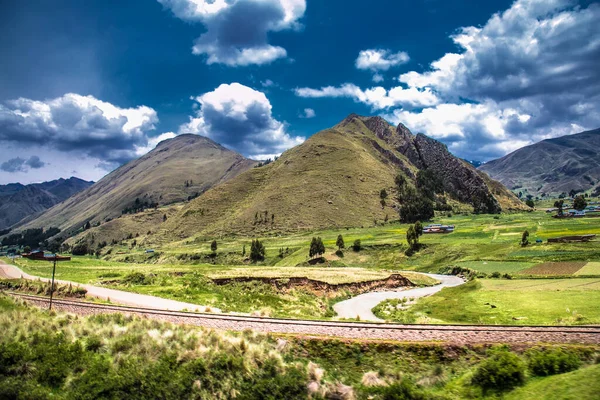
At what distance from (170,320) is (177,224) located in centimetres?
18290

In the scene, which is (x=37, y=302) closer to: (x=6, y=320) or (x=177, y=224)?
(x=6, y=320)

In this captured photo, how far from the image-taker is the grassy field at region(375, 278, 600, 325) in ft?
91.7

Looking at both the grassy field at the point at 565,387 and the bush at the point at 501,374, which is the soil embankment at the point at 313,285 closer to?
the bush at the point at 501,374

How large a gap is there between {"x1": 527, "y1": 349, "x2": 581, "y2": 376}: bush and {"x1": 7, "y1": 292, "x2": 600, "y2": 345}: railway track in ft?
6.80

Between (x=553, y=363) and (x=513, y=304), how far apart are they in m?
20.9

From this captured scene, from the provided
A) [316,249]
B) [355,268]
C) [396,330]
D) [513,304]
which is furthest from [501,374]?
[316,249]

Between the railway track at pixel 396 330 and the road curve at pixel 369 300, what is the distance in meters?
15.5

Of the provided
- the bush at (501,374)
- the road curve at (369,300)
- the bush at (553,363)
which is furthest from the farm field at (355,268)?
the bush at (501,374)

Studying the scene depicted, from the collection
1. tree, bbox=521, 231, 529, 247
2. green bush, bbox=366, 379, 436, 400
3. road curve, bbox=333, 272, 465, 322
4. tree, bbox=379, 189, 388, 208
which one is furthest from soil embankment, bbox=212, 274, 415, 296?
tree, bbox=379, 189, 388, 208

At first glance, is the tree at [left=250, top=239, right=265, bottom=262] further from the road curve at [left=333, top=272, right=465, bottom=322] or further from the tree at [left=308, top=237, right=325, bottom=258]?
the road curve at [left=333, top=272, right=465, bottom=322]

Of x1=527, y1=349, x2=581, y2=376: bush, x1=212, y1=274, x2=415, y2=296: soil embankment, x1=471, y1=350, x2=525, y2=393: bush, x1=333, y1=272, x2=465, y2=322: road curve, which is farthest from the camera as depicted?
x1=212, y1=274, x2=415, y2=296: soil embankment

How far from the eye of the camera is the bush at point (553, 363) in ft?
50.8

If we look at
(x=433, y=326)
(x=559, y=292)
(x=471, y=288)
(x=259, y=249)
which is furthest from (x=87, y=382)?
(x=259, y=249)

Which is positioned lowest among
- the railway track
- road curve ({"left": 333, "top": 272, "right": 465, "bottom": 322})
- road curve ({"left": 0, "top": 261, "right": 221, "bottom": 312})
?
road curve ({"left": 333, "top": 272, "right": 465, "bottom": 322})
